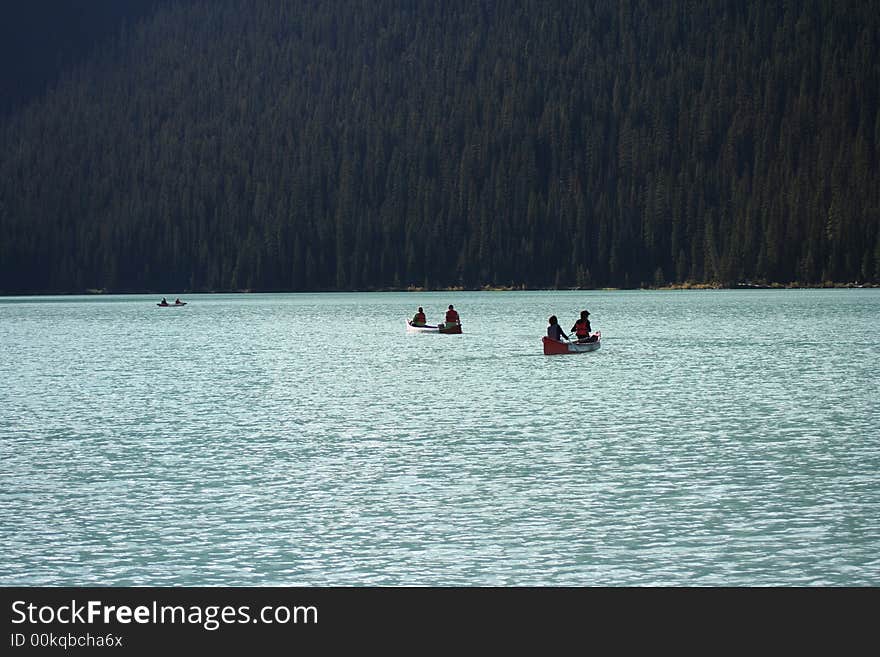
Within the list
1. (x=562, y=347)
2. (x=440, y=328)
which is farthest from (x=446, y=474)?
(x=440, y=328)

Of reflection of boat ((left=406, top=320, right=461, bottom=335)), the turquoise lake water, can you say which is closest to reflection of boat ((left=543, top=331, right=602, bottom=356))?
the turquoise lake water

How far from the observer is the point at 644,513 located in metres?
25.2

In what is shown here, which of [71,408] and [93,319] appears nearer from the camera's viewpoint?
[71,408]

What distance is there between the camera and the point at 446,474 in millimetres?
29828

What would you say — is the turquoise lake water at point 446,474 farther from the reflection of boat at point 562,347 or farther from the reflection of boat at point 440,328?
the reflection of boat at point 440,328

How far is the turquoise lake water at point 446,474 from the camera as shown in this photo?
21641 millimetres

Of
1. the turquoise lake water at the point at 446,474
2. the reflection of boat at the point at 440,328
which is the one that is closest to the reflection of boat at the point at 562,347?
the turquoise lake water at the point at 446,474

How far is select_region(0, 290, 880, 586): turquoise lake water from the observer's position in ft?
71.0

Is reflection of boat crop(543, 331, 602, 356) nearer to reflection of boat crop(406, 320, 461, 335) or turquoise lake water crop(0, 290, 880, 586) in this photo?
turquoise lake water crop(0, 290, 880, 586)

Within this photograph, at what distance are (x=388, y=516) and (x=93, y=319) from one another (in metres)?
125

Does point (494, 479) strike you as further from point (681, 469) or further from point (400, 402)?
point (400, 402)

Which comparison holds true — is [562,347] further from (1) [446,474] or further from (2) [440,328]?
(1) [446,474]
